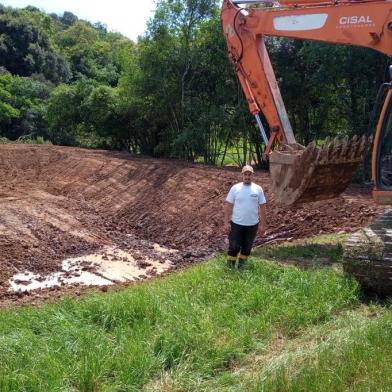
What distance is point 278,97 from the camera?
28.2 ft

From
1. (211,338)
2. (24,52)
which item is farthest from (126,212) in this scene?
(24,52)

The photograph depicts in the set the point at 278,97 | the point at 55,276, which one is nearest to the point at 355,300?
the point at 278,97

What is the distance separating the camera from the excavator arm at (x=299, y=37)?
23.6 feet

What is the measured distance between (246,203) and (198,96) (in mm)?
11555

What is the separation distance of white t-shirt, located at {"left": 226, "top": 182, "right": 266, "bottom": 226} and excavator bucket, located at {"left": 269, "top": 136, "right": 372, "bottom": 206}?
103cm

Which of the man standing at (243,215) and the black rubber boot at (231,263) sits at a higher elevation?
the man standing at (243,215)

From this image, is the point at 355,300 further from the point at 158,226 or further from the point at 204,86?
the point at 204,86

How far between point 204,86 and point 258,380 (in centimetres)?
1460

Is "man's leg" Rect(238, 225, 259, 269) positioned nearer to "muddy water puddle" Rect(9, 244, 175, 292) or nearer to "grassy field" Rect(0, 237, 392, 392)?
"grassy field" Rect(0, 237, 392, 392)

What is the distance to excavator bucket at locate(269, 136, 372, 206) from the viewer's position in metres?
7.77

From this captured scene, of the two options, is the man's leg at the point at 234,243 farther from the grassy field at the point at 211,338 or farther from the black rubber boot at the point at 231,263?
the grassy field at the point at 211,338

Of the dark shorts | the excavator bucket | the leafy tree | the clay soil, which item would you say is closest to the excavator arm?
the excavator bucket

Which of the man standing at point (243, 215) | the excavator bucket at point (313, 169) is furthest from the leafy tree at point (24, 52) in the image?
the man standing at point (243, 215)

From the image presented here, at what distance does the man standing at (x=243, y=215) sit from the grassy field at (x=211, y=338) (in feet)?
1.41
